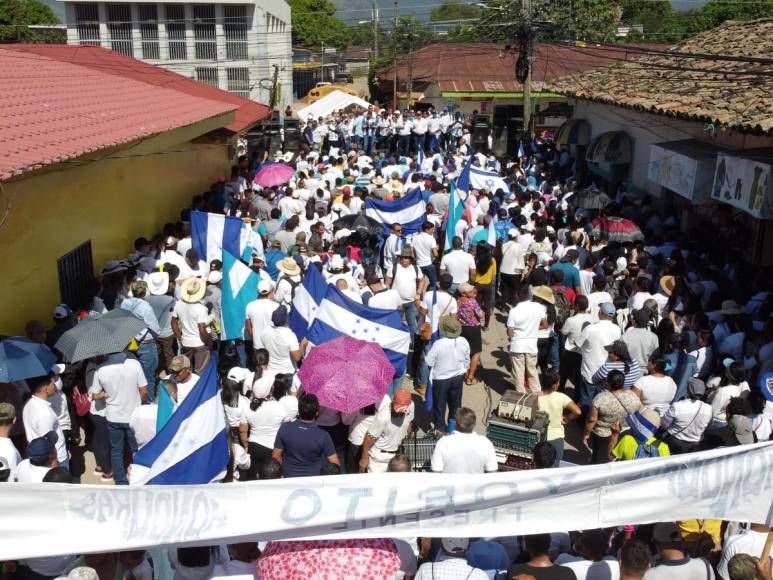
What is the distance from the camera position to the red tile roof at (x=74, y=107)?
7672mm

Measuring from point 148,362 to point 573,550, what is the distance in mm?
5096

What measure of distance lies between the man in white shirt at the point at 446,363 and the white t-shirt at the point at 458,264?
285 centimetres

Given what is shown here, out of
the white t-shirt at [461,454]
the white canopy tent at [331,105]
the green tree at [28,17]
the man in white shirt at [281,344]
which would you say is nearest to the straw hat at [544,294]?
the man in white shirt at [281,344]

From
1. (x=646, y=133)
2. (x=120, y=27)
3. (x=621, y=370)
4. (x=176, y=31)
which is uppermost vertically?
(x=120, y=27)

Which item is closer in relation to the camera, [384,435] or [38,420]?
[38,420]

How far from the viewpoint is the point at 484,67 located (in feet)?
125

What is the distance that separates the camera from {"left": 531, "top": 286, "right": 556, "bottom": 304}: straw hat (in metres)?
9.09

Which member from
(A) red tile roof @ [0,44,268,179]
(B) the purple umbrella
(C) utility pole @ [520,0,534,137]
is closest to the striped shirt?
(B) the purple umbrella

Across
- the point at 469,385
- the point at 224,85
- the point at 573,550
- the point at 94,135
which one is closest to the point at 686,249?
the point at 469,385

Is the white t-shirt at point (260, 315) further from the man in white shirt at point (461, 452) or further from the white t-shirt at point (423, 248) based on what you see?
the white t-shirt at point (423, 248)

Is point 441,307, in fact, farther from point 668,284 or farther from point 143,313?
point 143,313

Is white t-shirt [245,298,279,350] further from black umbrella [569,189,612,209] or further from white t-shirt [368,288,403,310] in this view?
black umbrella [569,189,612,209]

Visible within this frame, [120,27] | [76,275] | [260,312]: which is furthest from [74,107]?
[120,27]

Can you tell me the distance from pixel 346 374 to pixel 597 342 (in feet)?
9.92
